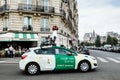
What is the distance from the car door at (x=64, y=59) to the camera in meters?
13.9

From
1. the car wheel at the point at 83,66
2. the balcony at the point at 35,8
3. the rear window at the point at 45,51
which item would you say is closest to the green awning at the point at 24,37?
the balcony at the point at 35,8

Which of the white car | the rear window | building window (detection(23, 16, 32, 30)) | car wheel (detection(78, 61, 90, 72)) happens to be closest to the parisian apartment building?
building window (detection(23, 16, 32, 30))

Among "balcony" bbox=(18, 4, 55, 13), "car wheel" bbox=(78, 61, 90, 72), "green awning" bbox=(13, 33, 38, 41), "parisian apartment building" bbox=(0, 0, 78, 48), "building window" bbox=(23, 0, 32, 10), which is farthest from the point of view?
"building window" bbox=(23, 0, 32, 10)

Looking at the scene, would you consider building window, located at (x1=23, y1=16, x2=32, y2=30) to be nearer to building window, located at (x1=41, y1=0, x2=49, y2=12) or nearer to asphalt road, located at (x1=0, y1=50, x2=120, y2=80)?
building window, located at (x1=41, y1=0, x2=49, y2=12)

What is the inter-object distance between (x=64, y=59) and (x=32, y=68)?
5.80 ft

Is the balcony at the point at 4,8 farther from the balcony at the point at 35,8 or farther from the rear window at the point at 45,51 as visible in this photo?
the rear window at the point at 45,51

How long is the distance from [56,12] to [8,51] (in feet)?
35.7

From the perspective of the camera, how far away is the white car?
1373 centimetres

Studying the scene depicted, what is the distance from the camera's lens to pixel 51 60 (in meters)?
13.8

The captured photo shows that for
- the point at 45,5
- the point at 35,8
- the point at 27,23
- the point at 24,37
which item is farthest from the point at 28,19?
the point at 24,37

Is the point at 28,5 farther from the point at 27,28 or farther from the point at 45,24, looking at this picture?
the point at 45,24

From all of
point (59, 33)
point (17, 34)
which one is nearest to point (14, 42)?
point (17, 34)

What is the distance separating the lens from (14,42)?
35.1 meters

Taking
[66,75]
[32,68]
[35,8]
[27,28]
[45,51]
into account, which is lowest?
[66,75]
